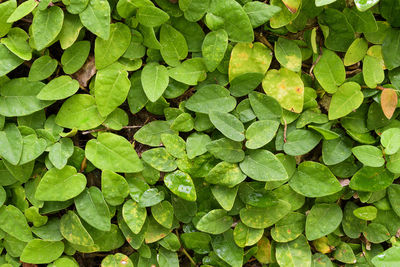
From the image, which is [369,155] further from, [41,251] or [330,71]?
[41,251]

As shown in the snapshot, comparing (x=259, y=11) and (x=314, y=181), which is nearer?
(x=259, y=11)

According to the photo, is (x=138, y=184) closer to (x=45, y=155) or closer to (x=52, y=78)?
(x=45, y=155)

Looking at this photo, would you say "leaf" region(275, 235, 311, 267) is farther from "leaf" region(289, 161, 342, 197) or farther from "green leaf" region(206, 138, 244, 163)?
"green leaf" region(206, 138, 244, 163)

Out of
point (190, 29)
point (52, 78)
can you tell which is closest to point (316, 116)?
point (190, 29)

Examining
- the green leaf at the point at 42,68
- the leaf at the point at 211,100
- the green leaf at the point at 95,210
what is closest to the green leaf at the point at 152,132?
the leaf at the point at 211,100

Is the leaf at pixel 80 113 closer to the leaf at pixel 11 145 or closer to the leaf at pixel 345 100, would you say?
the leaf at pixel 11 145

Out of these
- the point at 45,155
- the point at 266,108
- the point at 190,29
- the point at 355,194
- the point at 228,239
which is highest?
the point at 190,29

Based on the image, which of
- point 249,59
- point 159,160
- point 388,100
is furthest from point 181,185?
point 388,100
